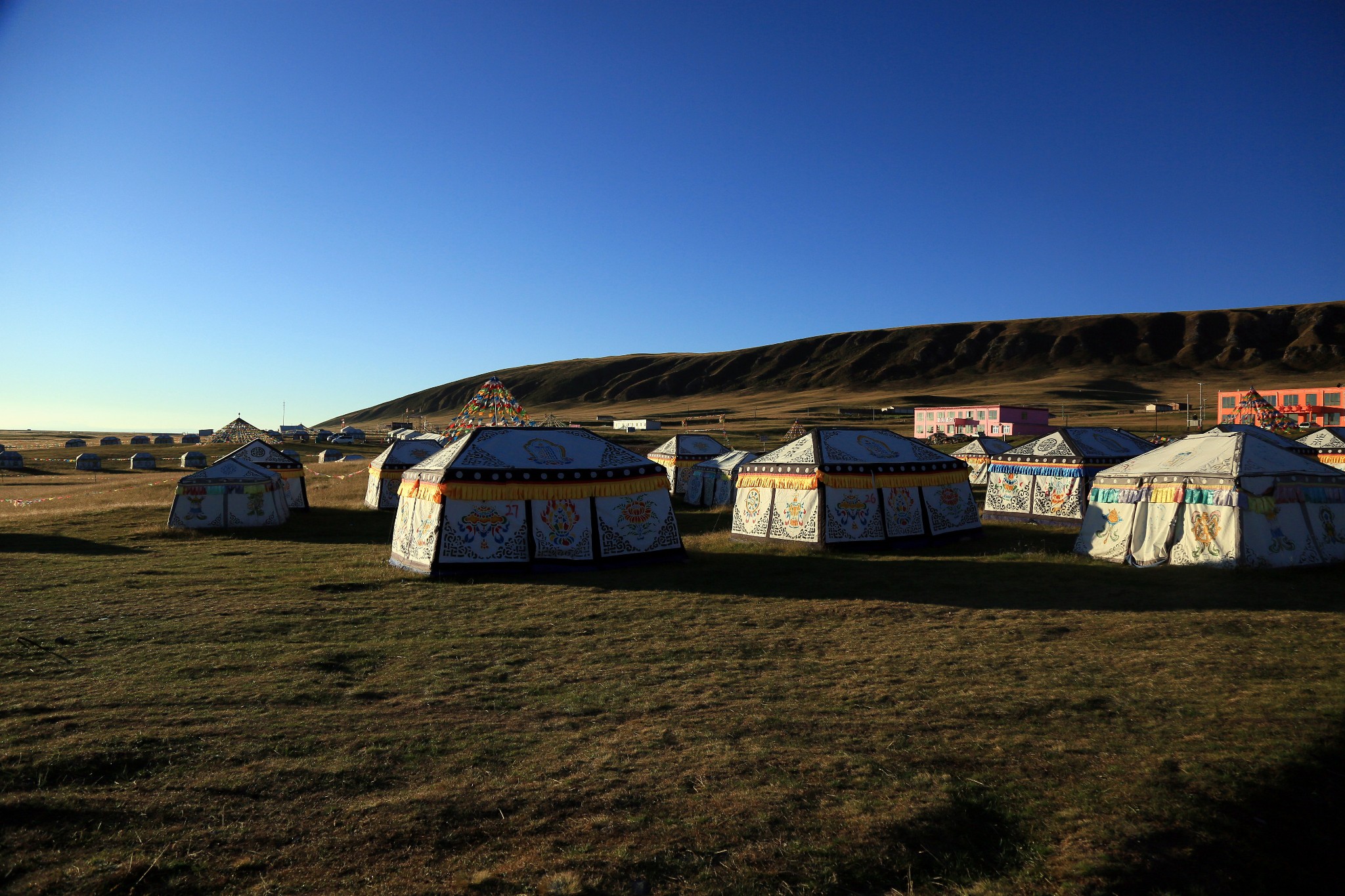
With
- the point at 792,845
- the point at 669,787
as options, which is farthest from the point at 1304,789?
the point at 669,787

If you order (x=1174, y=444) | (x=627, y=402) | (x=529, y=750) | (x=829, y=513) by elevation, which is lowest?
(x=529, y=750)

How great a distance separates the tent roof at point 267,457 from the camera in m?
26.8

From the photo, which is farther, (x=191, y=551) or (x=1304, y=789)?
(x=191, y=551)

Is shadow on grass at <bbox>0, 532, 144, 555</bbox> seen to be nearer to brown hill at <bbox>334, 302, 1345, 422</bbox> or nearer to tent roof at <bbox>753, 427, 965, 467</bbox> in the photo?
tent roof at <bbox>753, 427, 965, 467</bbox>

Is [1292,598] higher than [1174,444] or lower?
lower

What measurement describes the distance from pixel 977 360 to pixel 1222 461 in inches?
5725

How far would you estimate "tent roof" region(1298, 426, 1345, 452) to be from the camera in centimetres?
2661

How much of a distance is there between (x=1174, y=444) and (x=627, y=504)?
429 inches

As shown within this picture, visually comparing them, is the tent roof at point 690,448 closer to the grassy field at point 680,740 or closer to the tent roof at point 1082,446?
the tent roof at point 1082,446

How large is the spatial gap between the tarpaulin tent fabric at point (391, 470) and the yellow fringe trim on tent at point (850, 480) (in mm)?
13288

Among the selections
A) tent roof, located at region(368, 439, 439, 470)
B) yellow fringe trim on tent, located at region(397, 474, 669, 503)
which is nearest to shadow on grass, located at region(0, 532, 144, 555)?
yellow fringe trim on tent, located at region(397, 474, 669, 503)

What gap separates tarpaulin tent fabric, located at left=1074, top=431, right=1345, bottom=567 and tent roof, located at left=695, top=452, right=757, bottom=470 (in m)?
12.9

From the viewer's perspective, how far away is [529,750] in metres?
5.96

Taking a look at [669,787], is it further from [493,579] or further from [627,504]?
[627,504]
